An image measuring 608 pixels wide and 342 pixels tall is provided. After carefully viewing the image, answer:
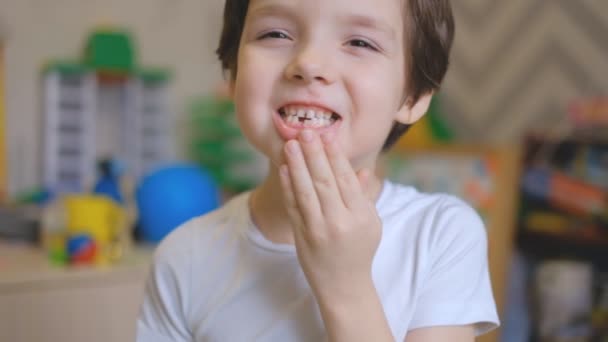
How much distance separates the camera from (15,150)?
1738 mm

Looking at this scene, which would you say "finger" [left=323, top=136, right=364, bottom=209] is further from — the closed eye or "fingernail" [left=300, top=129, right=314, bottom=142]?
the closed eye

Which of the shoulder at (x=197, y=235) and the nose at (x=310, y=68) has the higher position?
the nose at (x=310, y=68)

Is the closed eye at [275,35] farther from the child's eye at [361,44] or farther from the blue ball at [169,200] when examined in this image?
the blue ball at [169,200]

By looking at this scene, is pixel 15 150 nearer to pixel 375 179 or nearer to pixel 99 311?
pixel 99 311

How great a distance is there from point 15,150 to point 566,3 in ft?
5.36

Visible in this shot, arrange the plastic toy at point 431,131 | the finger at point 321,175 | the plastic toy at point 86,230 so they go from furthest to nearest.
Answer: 1. the plastic toy at point 431,131
2. the plastic toy at point 86,230
3. the finger at point 321,175

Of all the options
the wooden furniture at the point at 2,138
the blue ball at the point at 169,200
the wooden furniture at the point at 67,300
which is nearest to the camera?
the wooden furniture at the point at 67,300

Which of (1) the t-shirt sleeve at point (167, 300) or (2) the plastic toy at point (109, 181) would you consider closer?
(1) the t-shirt sleeve at point (167, 300)

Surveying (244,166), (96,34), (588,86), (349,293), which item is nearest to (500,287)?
(588,86)

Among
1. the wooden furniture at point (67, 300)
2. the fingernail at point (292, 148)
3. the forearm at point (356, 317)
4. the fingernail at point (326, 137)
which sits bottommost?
the wooden furniture at point (67, 300)

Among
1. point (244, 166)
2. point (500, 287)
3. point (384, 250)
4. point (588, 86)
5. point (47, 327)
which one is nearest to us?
point (384, 250)

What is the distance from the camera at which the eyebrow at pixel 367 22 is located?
593 millimetres

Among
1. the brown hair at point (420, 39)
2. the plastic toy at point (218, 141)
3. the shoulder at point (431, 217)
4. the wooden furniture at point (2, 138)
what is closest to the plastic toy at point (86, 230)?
the wooden furniture at point (2, 138)

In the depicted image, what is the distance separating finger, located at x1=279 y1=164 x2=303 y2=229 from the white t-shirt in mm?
109
